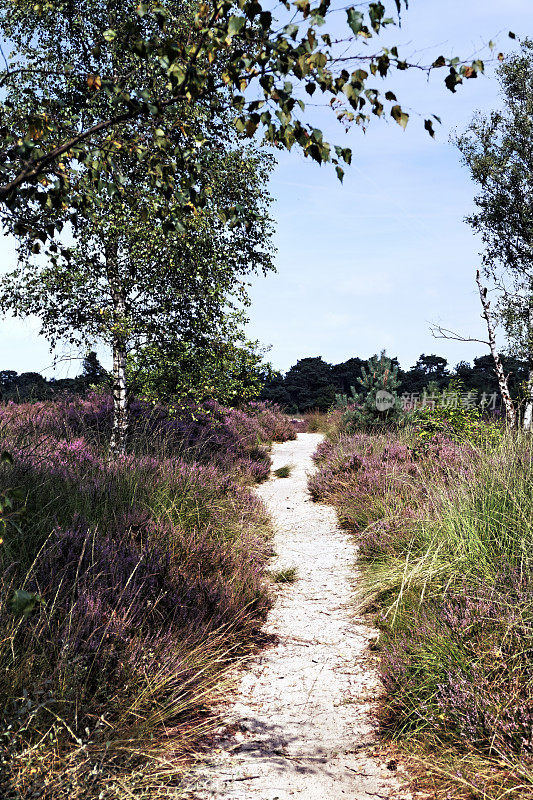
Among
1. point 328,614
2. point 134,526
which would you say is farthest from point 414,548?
point 134,526

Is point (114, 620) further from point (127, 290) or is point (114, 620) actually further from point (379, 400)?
point (379, 400)

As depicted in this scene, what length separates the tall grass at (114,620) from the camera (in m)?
2.97

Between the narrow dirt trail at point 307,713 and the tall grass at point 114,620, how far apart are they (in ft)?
0.85

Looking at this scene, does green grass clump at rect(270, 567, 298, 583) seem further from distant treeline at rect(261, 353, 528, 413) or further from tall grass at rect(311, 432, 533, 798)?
distant treeline at rect(261, 353, 528, 413)

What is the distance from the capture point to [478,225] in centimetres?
2273

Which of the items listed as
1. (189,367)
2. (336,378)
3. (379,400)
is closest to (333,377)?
(336,378)

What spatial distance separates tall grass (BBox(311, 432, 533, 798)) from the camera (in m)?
3.04

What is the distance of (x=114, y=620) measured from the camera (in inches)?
145

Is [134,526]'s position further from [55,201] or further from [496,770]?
[496,770]

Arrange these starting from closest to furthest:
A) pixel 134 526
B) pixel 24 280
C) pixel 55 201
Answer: pixel 55 201, pixel 134 526, pixel 24 280

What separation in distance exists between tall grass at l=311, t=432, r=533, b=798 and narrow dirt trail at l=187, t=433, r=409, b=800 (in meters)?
0.27

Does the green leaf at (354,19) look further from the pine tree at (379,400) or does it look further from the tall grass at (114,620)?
the pine tree at (379,400)

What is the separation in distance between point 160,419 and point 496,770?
31.6 ft

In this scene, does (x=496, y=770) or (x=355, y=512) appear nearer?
(x=496, y=770)
